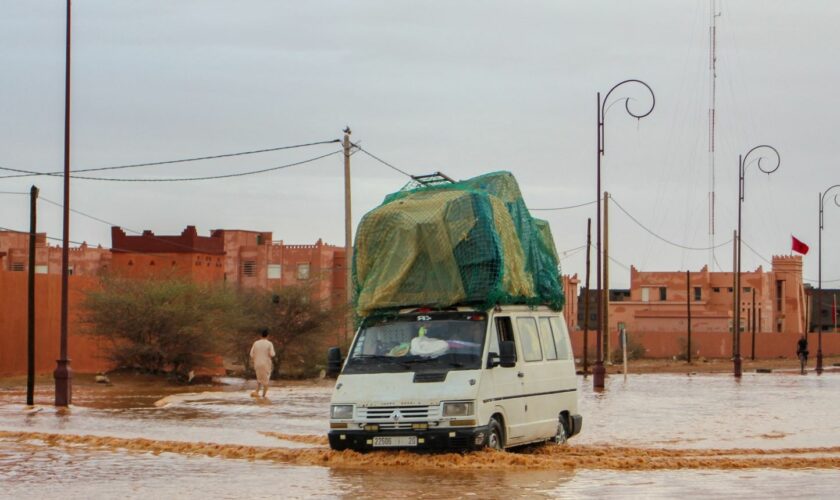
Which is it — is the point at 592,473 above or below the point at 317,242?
below

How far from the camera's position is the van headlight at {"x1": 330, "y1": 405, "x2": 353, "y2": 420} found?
16673mm

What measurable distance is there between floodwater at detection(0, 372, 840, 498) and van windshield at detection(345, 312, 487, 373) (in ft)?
3.69

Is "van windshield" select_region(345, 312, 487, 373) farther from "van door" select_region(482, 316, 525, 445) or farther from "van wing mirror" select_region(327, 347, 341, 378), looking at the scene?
"van wing mirror" select_region(327, 347, 341, 378)

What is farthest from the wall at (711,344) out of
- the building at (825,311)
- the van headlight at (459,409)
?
the van headlight at (459,409)

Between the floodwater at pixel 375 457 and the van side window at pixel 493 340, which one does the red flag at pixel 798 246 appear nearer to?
the floodwater at pixel 375 457

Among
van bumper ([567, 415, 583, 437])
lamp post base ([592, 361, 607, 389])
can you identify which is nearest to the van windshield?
van bumper ([567, 415, 583, 437])

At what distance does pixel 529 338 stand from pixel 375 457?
2.98m

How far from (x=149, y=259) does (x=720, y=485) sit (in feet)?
204

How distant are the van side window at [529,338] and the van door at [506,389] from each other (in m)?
0.34

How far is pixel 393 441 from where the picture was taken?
53.8ft

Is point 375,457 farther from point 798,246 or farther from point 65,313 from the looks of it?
point 798,246

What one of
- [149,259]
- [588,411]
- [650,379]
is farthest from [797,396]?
[149,259]

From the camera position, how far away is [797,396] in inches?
1485

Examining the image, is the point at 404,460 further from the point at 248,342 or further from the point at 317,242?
the point at 317,242
